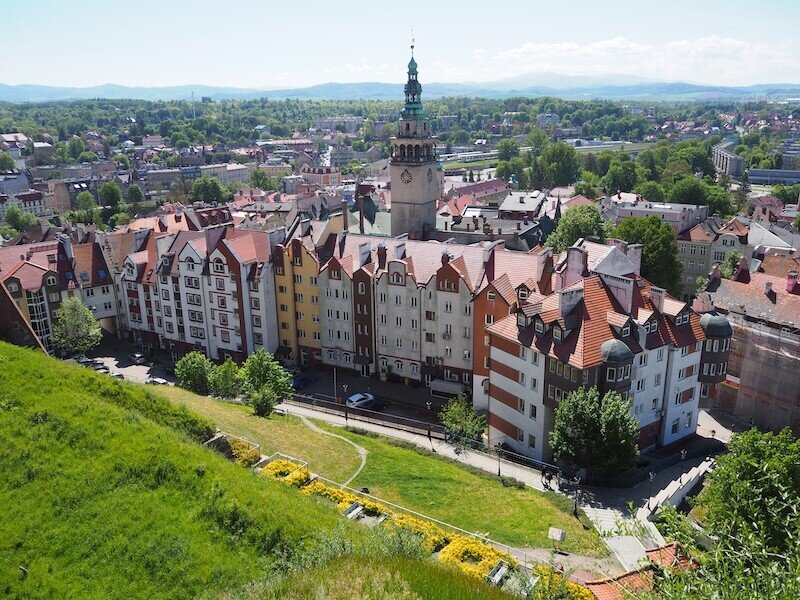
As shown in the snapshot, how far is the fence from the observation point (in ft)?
190

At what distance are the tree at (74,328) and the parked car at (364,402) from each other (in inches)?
1249

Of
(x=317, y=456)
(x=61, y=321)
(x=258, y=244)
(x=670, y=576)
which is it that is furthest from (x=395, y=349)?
(x=670, y=576)

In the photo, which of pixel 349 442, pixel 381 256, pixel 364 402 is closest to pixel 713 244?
pixel 381 256

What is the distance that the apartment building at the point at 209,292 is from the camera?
73.9m

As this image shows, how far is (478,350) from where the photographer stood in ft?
206

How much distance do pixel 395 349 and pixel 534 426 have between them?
862 inches

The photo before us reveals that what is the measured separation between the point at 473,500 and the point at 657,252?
52675mm

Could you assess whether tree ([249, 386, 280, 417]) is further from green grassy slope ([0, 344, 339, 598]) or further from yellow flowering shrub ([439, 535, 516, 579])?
yellow flowering shrub ([439, 535, 516, 579])

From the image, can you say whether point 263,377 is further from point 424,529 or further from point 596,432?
point 424,529

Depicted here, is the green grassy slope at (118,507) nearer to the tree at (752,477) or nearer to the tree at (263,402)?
the tree at (263,402)

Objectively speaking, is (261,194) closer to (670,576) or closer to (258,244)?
(258,244)

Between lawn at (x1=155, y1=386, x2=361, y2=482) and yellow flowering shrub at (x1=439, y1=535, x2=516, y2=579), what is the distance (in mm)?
13059

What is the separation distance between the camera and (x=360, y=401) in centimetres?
6494

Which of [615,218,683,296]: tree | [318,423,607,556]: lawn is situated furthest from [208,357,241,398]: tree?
[615,218,683,296]: tree
